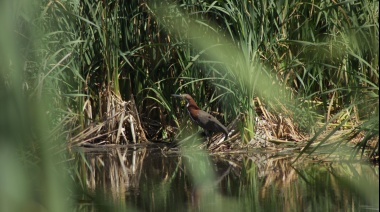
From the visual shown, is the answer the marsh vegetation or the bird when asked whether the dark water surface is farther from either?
the bird

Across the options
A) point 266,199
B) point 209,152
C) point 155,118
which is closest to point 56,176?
point 266,199

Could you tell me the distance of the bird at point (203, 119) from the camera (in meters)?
7.22

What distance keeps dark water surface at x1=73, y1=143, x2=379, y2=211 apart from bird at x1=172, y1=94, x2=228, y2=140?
245 millimetres

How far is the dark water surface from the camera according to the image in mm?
4794

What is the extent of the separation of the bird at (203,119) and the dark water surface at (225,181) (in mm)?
245

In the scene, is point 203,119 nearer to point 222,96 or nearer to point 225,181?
point 222,96

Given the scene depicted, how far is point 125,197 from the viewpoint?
5.21 m

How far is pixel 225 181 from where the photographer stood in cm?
583

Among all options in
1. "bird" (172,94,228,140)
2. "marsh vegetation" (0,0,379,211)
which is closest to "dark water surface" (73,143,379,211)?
"marsh vegetation" (0,0,379,211)

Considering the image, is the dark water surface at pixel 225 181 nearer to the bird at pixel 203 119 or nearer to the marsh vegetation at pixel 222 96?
the marsh vegetation at pixel 222 96

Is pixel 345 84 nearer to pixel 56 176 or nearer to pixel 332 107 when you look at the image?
pixel 332 107

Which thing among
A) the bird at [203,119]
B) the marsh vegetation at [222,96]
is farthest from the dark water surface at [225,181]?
the bird at [203,119]

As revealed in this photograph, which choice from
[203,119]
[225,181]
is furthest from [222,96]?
[225,181]

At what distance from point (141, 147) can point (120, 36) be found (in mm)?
1151
